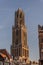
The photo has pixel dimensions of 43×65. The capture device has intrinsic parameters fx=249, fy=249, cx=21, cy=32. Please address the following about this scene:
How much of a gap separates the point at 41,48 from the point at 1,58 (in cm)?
1579

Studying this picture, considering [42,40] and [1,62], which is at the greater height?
[42,40]

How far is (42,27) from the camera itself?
97625 millimetres

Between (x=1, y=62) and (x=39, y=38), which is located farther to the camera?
(x=39, y=38)

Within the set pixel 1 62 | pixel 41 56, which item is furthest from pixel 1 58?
pixel 41 56

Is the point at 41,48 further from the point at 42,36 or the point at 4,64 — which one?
the point at 4,64

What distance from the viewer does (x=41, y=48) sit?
310 feet

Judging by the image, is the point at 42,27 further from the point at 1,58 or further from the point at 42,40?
the point at 1,58

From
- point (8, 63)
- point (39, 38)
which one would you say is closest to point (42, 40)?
point (39, 38)

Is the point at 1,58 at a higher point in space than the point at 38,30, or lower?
lower

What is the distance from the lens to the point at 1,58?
9044 cm

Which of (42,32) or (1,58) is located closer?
(1,58)

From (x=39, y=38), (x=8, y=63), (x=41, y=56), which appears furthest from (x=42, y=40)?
(x=8, y=63)

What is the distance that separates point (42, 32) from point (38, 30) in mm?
1752

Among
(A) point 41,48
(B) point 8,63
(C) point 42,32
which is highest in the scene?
(C) point 42,32
